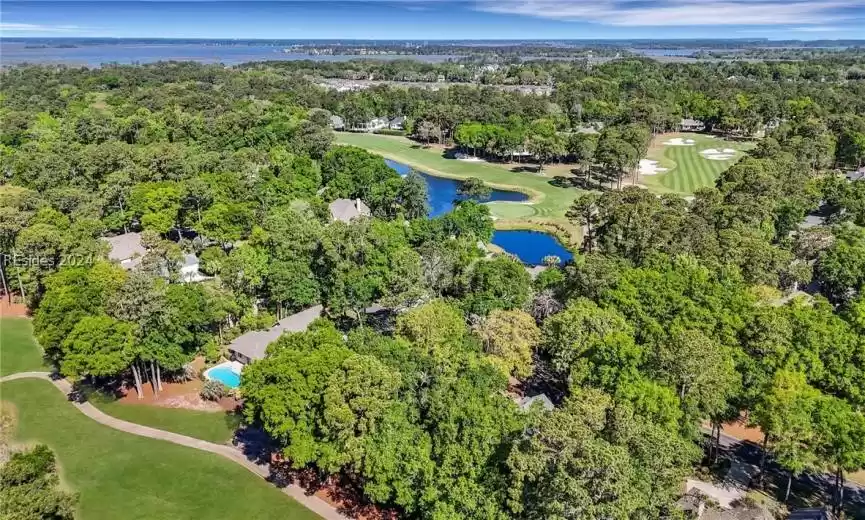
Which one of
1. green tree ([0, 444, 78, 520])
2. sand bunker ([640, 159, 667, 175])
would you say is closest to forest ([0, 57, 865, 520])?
green tree ([0, 444, 78, 520])

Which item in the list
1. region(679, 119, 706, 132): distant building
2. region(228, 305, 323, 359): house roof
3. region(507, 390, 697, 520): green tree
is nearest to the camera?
region(507, 390, 697, 520): green tree

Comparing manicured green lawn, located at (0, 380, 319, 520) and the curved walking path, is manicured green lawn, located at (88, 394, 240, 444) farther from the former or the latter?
manicured green lawn, located at (0, 380, 319, 520)

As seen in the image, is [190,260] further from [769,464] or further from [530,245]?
[769,464]

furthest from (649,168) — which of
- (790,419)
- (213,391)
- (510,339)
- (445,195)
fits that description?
(213,391)

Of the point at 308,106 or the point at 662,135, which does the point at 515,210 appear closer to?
the point at 662,135

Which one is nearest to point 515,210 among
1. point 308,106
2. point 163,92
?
point 308,106

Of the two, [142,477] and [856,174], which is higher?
[856,174]

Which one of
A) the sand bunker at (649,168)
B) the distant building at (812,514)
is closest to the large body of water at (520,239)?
the sand bunker at (649,168)
